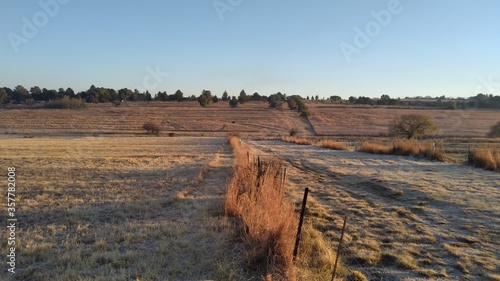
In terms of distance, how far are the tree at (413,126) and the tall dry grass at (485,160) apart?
3488 cm

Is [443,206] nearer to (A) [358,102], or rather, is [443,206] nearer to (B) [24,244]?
(B) [24,244]

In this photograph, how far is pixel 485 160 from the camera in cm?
1609

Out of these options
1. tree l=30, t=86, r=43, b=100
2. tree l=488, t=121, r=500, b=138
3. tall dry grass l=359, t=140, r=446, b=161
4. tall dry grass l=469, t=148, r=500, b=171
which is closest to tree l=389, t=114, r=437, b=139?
tree l=488, t=121, r=500, b=138

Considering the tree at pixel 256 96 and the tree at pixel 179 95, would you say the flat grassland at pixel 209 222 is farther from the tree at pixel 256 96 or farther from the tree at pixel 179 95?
the tree at pixel 256 96

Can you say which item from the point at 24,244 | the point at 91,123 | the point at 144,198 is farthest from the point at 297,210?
the point at 91,123

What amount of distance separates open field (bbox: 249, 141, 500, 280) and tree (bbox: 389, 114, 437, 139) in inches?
1539

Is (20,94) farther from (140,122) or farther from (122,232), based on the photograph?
(122,232)

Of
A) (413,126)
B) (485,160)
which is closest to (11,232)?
(485,160)

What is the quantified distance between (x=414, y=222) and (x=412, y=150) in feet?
59.3

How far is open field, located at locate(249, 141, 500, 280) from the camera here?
504 cm

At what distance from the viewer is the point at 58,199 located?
914cm

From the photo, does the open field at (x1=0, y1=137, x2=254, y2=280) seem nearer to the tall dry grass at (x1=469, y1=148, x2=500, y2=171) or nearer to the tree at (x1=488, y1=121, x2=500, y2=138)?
the tall dry grass at (x1=469, y1=148, x2=500, y2=171)

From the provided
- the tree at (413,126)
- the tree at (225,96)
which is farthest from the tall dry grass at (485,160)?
the tree at (225,96)

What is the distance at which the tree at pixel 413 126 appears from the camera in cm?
4944
